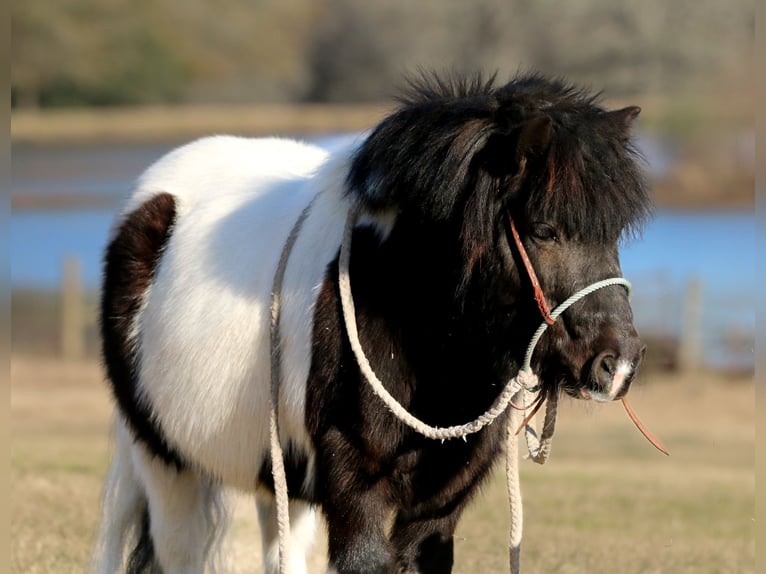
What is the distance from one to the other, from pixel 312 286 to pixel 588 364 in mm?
1070

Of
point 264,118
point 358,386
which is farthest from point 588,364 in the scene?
point 264,118

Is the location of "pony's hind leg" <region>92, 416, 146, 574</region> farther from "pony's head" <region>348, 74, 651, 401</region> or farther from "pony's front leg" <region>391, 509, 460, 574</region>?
"pony's head" <region>348, 74, 651, 401</region>

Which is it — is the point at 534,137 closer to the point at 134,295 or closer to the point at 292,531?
the point at 134,295

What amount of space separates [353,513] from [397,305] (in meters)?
0.72

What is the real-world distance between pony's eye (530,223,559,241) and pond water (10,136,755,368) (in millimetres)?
14252

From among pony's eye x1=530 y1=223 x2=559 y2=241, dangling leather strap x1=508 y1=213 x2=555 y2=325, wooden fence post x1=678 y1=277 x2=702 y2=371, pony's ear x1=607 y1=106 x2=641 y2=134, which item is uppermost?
pony's ear x1=607 y1=106 x2=641 y2=134

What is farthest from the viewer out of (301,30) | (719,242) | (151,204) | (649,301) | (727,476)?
(301,30)

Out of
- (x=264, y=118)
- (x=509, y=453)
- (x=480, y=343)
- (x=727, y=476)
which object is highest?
(x=480, y=343)

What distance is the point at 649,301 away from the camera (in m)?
18.3

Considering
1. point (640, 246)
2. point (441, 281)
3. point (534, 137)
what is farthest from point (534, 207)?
point (640, 246)

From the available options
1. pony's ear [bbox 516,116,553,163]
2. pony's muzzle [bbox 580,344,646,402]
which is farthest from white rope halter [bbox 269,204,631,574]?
pony's ear [bbox 516,116,553,163]

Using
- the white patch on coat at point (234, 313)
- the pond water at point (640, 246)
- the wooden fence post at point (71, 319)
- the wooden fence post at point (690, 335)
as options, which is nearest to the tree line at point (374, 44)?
the pond water at point (640, 246)

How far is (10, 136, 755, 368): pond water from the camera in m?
18.4

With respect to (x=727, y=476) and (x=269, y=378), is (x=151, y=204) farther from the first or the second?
(x=727, y=476)
